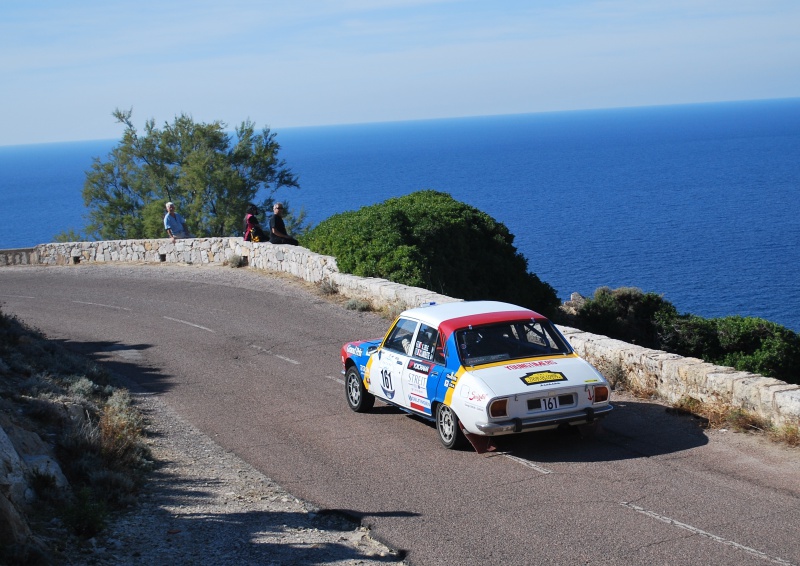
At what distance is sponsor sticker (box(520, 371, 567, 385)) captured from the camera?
10.2 metres

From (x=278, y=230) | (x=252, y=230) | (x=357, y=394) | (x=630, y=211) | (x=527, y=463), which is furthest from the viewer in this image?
(x=630, y=211)

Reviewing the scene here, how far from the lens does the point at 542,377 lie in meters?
10.2

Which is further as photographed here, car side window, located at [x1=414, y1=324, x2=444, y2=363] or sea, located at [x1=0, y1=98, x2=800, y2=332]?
sea, located at [x1=0, y1=98, x2=800, y2=332]

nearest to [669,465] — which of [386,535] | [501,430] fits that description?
[501,430]

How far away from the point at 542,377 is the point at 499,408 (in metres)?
0.70

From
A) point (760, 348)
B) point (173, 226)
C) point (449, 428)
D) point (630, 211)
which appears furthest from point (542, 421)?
point (630, 211)

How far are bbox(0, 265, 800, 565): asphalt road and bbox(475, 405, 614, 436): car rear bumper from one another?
385 millimetres

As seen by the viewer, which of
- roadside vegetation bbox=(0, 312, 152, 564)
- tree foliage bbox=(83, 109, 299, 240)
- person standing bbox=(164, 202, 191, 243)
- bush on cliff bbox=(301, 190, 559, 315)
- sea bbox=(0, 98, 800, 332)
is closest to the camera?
roadside vegetation bbox=(0, 312, 152, 564)

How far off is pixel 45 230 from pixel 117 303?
350ft

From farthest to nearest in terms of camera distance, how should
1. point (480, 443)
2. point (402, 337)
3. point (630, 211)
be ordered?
point (630, 211)
point (402, 337)
point (480, 443)

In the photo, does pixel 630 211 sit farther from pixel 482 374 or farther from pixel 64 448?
pixel 64 448

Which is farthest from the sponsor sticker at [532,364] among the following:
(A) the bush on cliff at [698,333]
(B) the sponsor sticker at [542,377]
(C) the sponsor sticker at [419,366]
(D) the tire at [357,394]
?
(A) the bush on cliff at [698,333]

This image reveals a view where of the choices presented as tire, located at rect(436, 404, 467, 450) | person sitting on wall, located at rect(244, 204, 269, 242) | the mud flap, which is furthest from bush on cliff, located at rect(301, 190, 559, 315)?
the mud flap

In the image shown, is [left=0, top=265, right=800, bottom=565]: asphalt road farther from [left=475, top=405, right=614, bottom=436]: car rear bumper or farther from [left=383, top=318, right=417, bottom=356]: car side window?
[left=383, top=318, right=417, bottom=356]: car side window
